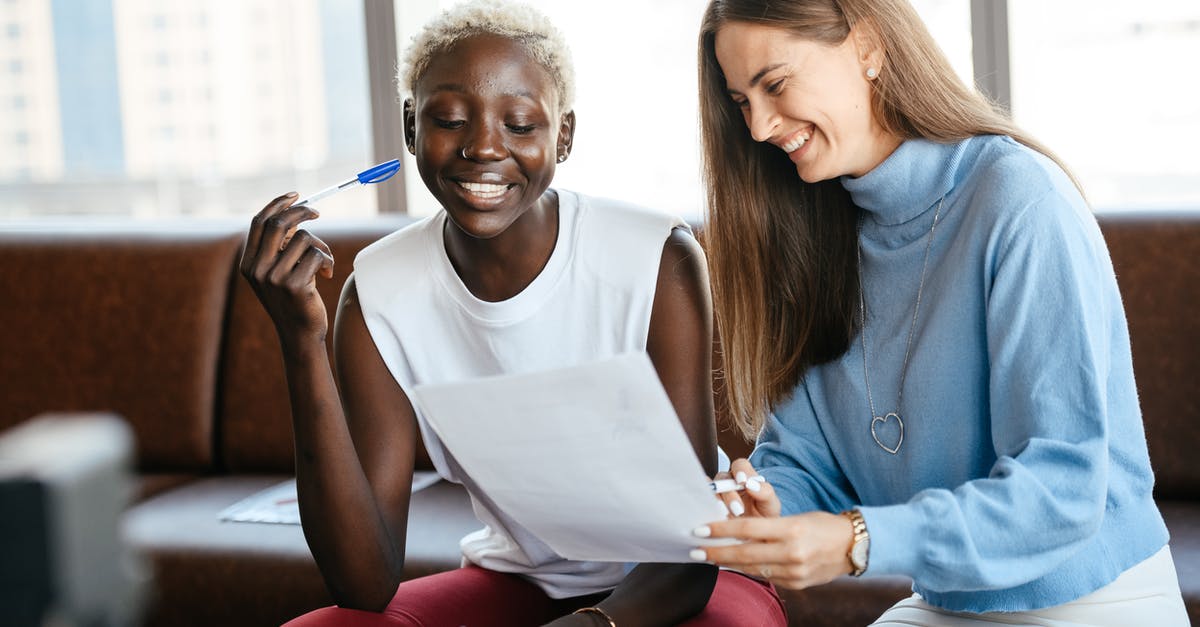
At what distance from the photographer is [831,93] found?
129cm

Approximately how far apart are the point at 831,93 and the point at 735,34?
121mm

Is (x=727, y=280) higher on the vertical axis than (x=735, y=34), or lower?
lower

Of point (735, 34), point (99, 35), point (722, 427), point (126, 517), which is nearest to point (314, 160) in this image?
point (99, 35)

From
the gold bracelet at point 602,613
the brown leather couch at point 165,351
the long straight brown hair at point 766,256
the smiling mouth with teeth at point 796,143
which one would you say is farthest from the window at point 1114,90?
the gold bracelet at point 602,613

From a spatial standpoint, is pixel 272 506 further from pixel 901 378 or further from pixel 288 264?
pixel 901 378

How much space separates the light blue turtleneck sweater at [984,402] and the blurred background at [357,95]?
1090 millimetres

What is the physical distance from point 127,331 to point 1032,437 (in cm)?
203

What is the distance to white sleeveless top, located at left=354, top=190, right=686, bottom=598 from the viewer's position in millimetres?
1450

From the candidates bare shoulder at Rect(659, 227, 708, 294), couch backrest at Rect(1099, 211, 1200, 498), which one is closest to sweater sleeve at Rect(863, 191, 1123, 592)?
bare shoulder at Rect(659, 227, 708, 294)

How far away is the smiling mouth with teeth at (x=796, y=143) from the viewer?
1.33 metres

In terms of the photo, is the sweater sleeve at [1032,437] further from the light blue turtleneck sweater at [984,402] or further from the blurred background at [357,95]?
the blurred background at [357,95]

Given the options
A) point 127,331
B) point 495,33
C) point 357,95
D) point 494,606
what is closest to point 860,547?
point 494,606

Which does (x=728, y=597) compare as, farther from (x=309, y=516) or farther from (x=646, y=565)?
(x=309, y=516)

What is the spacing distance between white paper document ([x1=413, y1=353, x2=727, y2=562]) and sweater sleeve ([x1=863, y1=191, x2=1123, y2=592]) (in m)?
0.19
